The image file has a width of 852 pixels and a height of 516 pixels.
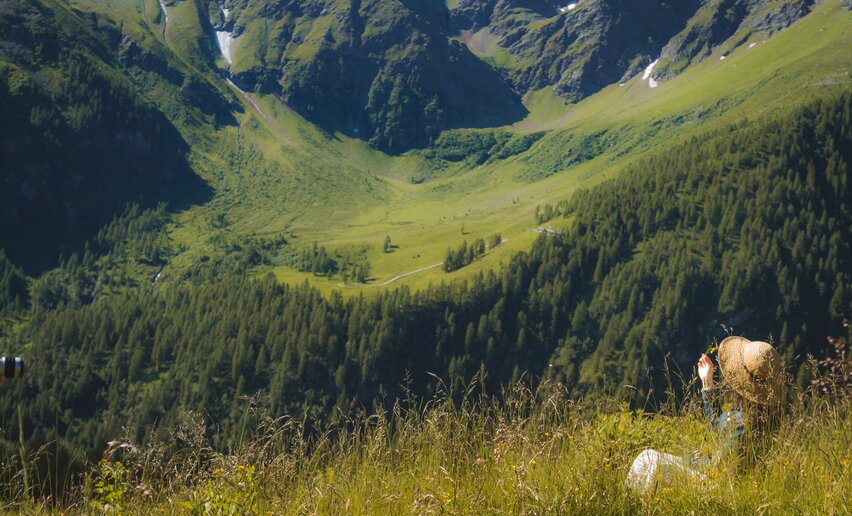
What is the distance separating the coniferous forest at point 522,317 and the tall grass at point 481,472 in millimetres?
135181

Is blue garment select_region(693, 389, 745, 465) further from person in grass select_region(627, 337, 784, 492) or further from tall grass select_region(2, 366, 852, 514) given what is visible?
tall grass select_region(2, 366, 852, 514)

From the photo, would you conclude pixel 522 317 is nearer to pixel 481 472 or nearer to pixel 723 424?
pixel 723 424

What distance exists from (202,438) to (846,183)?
23681 centimetres

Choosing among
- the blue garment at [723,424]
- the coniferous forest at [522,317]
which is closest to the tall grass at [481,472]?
the blue garment at [723,424]

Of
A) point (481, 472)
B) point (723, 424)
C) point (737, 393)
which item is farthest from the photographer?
point (737, 393)

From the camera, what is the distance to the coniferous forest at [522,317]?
149250mm

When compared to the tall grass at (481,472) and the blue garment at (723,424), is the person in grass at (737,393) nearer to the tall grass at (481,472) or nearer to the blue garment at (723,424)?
the blue garment at (723,424)

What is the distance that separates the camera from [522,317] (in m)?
170

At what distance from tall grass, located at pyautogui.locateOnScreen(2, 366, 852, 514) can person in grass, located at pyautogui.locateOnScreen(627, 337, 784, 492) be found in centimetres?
18

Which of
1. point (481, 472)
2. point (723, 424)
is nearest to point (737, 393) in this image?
point (723, 424)

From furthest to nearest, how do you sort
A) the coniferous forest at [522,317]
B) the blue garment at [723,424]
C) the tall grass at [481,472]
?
the coniferous forest at [522,317] < the blue garment at [723,424] < the tall grass at [481,472]

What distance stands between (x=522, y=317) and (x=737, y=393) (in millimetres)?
164712

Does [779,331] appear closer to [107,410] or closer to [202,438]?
[107,410]

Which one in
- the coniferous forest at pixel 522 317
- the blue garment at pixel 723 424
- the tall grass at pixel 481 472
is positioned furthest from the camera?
the coniferous forest at pixel 522 317
